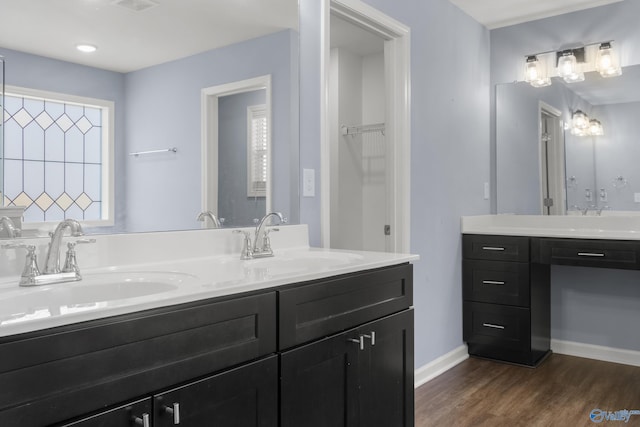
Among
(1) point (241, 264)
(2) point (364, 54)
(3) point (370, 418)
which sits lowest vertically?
(3) point (370, 418)

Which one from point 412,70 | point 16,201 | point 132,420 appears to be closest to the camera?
point 132,420

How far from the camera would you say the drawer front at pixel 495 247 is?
123 inches

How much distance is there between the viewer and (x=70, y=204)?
1.43m

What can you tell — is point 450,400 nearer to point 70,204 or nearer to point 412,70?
point 412,70

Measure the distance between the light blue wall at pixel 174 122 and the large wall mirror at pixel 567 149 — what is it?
222 cm

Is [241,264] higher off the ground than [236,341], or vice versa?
[241,264]

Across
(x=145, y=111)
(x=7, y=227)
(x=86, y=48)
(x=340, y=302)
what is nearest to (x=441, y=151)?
(x=340, y=302)

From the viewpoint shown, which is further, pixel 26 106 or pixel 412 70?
pixel 412 70

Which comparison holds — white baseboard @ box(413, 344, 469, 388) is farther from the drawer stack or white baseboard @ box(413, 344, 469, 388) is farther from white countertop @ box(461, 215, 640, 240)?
white countertop @ box(461, 215, 640, 240)

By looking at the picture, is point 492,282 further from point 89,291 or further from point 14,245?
point 14,245

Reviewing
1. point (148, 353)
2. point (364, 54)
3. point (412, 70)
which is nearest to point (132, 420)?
point (148, 353)

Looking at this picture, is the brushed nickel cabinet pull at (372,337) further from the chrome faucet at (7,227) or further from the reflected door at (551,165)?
the reflected door at (551,165)

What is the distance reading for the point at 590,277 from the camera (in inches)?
131

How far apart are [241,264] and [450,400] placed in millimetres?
1584
